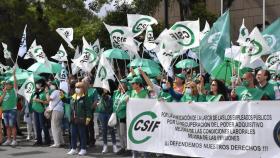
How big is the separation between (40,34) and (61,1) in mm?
1999

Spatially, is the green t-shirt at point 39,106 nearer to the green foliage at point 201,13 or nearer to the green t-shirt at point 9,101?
the green t-shirt at point 9,101

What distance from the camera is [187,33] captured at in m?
10.5

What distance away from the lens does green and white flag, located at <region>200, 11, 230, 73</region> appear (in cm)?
983

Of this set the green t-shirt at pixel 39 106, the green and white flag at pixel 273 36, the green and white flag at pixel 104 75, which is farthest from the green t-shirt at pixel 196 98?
the green t-shirt at pixel 39 106

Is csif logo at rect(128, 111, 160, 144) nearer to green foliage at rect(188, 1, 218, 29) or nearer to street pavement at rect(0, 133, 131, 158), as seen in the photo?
street pavement at rect(0, 133, 131, 158)

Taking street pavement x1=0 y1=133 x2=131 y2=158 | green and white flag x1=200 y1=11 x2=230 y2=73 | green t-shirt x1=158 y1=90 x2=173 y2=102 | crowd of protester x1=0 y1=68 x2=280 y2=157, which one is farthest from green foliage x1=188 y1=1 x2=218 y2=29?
green and white flag x1=200 y1=11 x2=230 y2=73

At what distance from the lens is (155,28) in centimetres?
2881

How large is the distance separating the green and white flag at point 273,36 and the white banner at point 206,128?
2.00 meters

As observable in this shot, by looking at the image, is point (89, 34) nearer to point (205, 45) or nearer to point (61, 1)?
point (61, 1)

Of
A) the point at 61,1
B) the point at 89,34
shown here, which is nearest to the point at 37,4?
the point at 61,1

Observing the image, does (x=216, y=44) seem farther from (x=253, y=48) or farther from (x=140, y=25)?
(x=140, y=25)

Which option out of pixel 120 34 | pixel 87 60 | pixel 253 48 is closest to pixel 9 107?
pixel 87 60

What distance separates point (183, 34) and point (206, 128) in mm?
2162

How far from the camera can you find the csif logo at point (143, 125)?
401 inches
